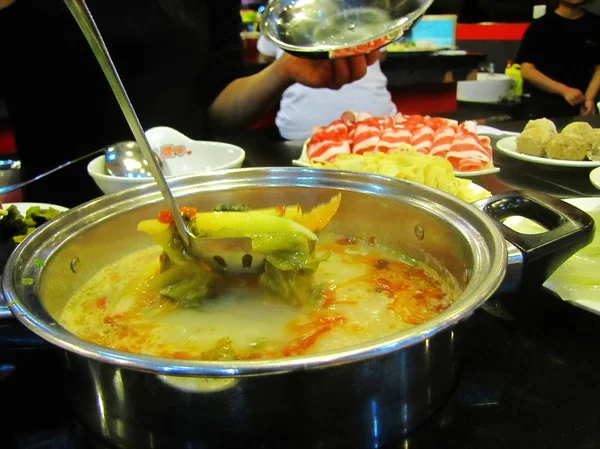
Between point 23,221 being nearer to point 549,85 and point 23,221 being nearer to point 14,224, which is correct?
point 14,224

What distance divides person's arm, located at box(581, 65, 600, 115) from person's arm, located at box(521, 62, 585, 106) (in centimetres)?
6

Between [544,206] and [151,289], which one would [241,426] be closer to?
[151,289]

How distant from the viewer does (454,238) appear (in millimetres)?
921

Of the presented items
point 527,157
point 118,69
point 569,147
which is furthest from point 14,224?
point 569,147

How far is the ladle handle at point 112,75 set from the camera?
683mm

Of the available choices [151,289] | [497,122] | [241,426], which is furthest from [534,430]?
[497,122]

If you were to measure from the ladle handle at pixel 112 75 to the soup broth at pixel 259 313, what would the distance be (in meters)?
0.14

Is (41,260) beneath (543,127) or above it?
above

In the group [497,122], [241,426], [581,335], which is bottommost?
[497,122]

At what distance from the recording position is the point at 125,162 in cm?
165

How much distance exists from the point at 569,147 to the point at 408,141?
62 cm

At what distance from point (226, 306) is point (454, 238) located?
427 millimetres

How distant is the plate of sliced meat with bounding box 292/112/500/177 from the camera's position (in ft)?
6.30

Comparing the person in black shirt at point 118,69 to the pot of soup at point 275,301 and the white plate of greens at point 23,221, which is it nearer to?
the white plate of greens at point 23,221
